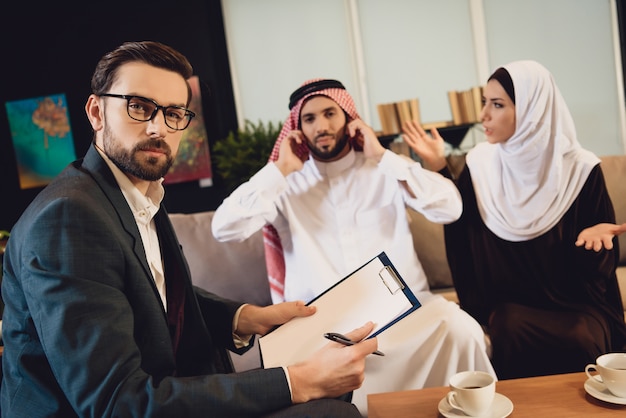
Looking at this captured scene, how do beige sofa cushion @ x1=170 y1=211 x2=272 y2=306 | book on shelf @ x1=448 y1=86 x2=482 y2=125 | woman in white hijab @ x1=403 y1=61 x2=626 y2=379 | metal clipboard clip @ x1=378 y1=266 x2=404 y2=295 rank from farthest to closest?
book on shelf @ x1=448 y1=86 x2=482 y2=125
beige sofa cushion @ x1=170 y1=211 x2=272 y2=306
woman in white hijab @ x1=403 y1=61 x2=626 y2=379
metal clipboard clip @ x1=378 y1=266 x2=404 y2=295

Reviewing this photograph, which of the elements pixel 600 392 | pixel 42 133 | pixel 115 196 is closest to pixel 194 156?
pixel 42 133

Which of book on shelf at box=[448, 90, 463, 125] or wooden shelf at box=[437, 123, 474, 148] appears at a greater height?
book on shelf at box=[448, 90, 463, 125]

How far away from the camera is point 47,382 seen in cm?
120

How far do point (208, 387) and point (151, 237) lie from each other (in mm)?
501

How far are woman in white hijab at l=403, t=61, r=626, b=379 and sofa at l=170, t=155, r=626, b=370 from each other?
0.36 meters

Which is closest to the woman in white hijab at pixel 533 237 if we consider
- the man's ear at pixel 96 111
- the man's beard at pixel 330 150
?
the man's beard at pixel 330 150

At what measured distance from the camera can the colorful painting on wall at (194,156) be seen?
5742mm

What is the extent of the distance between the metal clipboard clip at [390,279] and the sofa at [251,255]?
1331mm

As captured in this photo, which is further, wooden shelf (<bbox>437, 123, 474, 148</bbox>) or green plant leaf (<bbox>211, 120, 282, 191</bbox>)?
wooden shelf (<bbox>437, 123, 474, 148</bbox>)

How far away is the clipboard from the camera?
136cm

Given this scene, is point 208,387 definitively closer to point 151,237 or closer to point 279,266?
point 151,237

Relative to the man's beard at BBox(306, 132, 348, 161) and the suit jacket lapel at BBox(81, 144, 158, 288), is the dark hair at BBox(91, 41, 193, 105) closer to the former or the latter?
the suit jacket lapel at BBox(81, 144, 158, 288)

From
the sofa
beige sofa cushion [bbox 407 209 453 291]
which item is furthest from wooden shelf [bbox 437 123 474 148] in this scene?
beige sofa cushion [bbox 407 209 453 291]

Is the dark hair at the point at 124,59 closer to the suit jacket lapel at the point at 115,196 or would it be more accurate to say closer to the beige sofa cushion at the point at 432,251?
the suit jacket lapel at the point at 115,196
